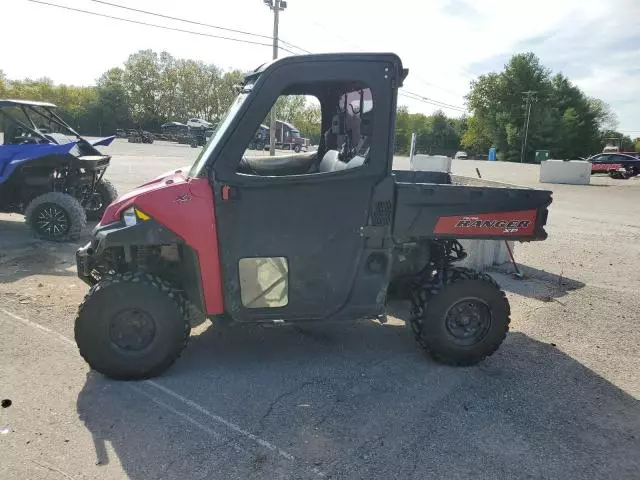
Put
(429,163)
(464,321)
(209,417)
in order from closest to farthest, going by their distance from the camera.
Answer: (209,417) → (464,321) → (429,163)

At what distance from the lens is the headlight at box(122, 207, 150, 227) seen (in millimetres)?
3631

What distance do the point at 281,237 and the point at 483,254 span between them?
4.16 meters

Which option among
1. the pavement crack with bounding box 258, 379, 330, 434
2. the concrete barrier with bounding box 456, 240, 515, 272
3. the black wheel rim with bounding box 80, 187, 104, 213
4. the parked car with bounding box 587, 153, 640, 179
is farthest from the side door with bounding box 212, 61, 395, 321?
the parked car with bounding box 587, 153, 640, 179

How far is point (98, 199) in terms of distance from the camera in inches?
381

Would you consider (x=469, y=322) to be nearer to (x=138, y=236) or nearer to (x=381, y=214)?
(x=381, y=214)

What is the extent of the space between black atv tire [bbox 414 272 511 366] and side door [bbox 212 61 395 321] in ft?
1.96

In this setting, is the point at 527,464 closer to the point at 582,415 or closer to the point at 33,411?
the point at 582,415

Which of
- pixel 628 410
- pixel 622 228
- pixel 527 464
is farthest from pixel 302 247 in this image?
pixel 622 228

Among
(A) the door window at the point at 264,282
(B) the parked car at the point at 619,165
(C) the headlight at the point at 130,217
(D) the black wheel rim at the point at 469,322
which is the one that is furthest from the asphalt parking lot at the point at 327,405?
(B) the parked car at the point at 619,165

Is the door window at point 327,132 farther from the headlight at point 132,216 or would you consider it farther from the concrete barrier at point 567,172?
the concrete barrier at point 567,172

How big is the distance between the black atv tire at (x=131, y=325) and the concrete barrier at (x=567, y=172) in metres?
26.1

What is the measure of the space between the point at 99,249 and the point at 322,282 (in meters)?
1.61

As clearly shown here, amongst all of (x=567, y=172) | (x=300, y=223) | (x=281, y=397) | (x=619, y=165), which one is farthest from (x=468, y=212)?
(x=619, y=165)

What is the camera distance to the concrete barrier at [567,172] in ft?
84.4
